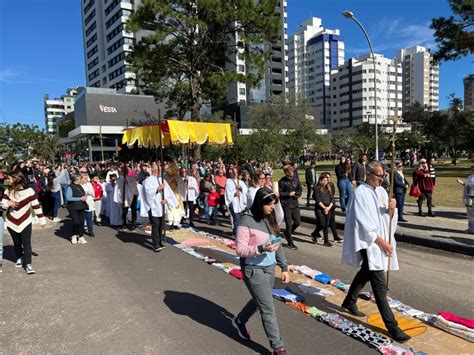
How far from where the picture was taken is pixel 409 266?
631cm

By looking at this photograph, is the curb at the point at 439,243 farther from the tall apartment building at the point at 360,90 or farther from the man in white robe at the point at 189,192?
the tall apartment building at the point at 360,90

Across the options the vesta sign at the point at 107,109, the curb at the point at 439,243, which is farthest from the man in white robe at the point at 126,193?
the vesta sign at the point at 107,109

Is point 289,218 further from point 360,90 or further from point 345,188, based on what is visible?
point 360,90

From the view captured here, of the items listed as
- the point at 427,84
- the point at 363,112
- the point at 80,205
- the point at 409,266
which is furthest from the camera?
the point at 427,84

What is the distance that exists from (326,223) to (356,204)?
417cm

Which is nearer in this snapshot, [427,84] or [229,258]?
[229,258]

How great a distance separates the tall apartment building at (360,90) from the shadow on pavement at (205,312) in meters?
110

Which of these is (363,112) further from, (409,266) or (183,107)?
(409,266)

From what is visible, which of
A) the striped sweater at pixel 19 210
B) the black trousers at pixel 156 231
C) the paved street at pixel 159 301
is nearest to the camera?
the paved street at pixel 159 301

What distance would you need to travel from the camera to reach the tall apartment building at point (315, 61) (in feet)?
404

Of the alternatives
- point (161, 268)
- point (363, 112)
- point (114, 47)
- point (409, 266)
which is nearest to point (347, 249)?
point (409, 266)

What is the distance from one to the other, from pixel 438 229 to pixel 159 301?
7.01 m

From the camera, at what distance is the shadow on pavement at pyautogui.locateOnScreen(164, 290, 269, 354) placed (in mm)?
3844

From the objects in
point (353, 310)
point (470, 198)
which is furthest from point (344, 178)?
point (353, 310)
